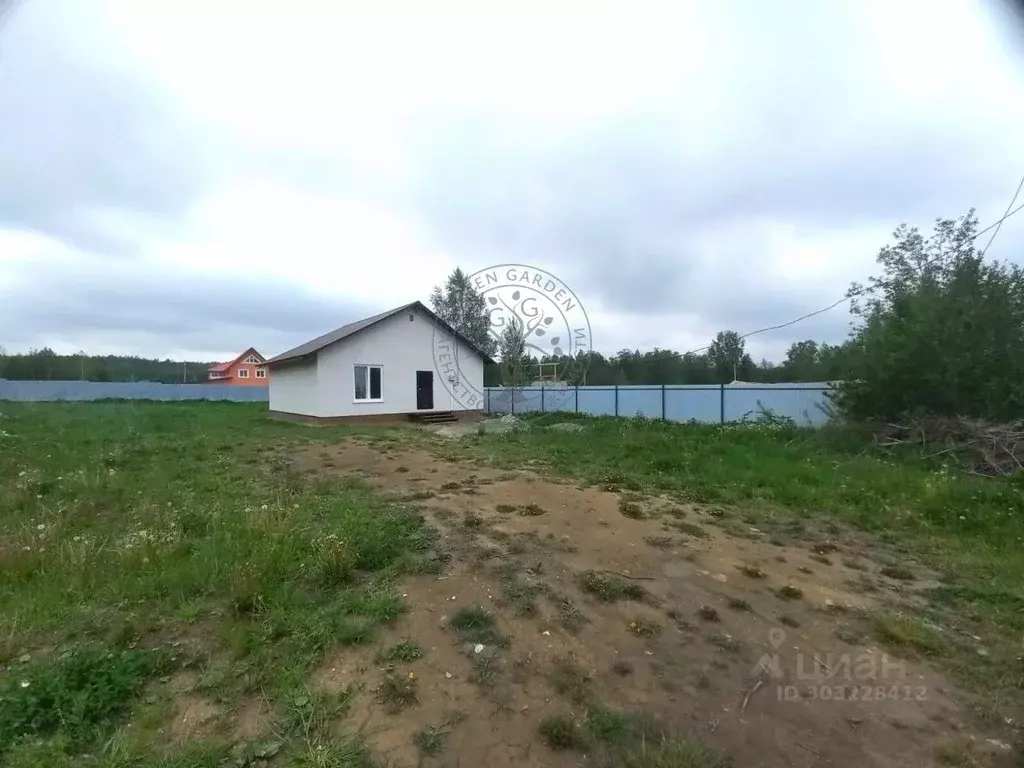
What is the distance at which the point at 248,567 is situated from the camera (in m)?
3.51

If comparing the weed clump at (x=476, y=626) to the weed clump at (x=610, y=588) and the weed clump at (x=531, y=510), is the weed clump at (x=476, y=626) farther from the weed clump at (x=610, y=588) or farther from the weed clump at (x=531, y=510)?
the weed clump at (x=531, y=510)

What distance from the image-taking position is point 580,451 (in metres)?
9.55

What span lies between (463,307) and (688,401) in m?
22.9

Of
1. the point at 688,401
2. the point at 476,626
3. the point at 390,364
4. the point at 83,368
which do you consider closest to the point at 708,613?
the point at 476,626

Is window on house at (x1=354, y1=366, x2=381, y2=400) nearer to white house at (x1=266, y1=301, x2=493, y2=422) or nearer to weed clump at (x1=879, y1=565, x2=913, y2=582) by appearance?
white house at (x1=266, y1=301, x2=493, y2=422)

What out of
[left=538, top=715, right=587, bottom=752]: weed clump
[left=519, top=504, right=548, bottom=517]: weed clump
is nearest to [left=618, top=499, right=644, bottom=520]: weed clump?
[left=519, top=504, right=548, bottom=517]: weed clump

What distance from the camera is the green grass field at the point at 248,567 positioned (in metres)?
2.33

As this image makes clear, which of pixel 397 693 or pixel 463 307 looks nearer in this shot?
pixel 397 693

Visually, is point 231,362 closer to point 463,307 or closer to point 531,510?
point 463,307

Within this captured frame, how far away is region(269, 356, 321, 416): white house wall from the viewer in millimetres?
16516

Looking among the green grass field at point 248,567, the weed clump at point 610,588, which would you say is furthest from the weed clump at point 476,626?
the weed clump at point 610,588

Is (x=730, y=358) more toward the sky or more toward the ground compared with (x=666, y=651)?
more toward the sky

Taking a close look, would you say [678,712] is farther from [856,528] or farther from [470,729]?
[856,528]

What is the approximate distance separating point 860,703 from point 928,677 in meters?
0.57
